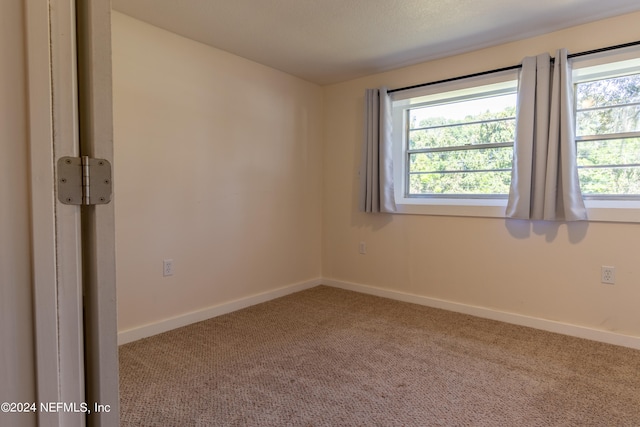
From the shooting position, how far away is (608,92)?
8.72ft

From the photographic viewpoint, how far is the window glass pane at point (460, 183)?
10.2 feet

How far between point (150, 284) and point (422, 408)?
1990 mm

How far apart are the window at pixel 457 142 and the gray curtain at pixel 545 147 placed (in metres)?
0.22

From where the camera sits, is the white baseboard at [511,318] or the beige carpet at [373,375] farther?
the white baseboard at [511,318]

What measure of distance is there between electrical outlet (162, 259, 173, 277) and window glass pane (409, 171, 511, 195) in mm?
2264

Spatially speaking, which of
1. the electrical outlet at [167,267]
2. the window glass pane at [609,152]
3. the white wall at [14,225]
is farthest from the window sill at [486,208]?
the white wall at [14,225]

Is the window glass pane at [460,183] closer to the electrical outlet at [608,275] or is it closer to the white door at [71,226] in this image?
the electrical outlet at [608,275]

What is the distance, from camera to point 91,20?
2.23ft

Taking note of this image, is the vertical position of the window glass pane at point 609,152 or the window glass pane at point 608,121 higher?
the window glass pane at point 608,121

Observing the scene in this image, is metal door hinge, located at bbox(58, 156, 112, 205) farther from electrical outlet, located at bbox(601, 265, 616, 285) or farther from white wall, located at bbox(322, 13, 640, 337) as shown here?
electrical outlet, located at bbox(601, 265, 616, 285)

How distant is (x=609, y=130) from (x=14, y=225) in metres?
3.33

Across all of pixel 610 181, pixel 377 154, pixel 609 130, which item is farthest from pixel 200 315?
pixel 609 130

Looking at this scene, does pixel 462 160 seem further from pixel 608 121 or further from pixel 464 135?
pixel 608 121

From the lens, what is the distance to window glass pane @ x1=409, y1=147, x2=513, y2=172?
309 centimetres
